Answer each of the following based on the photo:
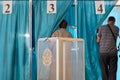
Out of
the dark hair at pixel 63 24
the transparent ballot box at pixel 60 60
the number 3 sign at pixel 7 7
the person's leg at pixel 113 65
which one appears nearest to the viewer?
the transparent ballot box at pixel 60 60

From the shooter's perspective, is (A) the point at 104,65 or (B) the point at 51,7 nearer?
(A) the point at 104,65

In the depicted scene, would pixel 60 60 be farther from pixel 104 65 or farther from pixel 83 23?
pixel 83 23

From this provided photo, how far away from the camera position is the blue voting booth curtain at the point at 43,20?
6520 mm

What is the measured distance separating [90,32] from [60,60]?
1469 mm

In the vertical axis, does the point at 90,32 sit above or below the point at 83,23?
below

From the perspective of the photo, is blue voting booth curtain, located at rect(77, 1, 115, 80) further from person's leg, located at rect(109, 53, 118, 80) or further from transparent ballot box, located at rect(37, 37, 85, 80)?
transparent ballot box, located at rect(37, 37, 85, 80)

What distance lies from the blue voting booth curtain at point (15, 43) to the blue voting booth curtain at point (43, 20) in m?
0.15

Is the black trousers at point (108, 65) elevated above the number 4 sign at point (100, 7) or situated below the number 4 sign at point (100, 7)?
below

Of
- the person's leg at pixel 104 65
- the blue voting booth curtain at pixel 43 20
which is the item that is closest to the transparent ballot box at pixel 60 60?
the person's leg at pixel 104 65

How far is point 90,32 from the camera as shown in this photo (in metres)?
6.64

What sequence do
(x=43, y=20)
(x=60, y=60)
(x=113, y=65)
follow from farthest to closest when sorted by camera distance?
(x=43, y=20) < (x=113, y=65) < (x=60, y=60)

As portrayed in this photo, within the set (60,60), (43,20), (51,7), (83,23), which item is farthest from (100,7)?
(60,60)

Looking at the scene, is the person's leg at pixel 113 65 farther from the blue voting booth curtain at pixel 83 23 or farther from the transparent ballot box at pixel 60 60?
the transparent ballot box at pixel 60 60

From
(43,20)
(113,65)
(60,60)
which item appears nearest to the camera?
(60,60)
